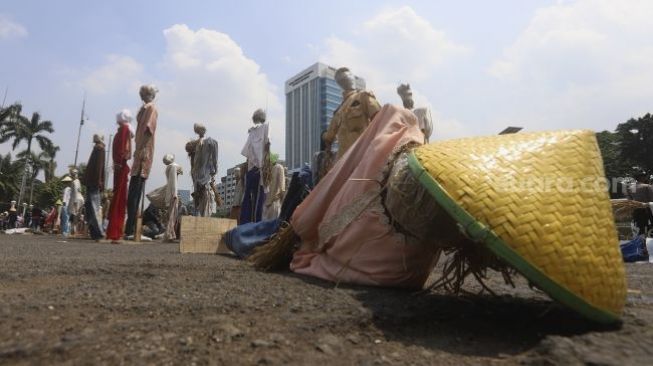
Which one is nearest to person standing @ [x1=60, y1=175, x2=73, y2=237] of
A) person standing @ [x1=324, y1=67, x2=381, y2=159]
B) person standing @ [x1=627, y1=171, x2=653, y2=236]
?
person standing @ [x1=324, y1=67, x2=381, y2=159]

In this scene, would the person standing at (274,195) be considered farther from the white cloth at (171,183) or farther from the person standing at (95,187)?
the person standing at (95,187)

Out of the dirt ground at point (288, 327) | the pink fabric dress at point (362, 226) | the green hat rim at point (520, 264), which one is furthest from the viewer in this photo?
the pink fabric dress at point (362, 226)

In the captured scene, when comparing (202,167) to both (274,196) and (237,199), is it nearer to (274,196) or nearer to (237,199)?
(237,199)

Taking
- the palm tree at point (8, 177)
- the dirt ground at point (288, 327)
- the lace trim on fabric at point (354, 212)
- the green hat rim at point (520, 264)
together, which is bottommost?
the dirt ground at point (288, 327)

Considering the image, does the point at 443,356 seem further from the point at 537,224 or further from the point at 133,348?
the point at 133,348

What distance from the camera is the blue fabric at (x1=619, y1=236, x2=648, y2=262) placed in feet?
17.5

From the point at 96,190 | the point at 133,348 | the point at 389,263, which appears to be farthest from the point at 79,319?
the point at 96,190

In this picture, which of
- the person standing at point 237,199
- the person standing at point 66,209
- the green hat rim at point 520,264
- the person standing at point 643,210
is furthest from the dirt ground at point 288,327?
the person standing at point 66,209

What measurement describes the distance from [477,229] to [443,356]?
0.38 m

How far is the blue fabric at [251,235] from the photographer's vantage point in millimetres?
3877

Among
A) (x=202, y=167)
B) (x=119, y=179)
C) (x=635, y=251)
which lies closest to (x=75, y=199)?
(x=202, y=167)

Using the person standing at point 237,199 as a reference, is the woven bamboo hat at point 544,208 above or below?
below

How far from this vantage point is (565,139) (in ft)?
5.51

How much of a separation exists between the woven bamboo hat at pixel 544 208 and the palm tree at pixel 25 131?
44.2 metres
